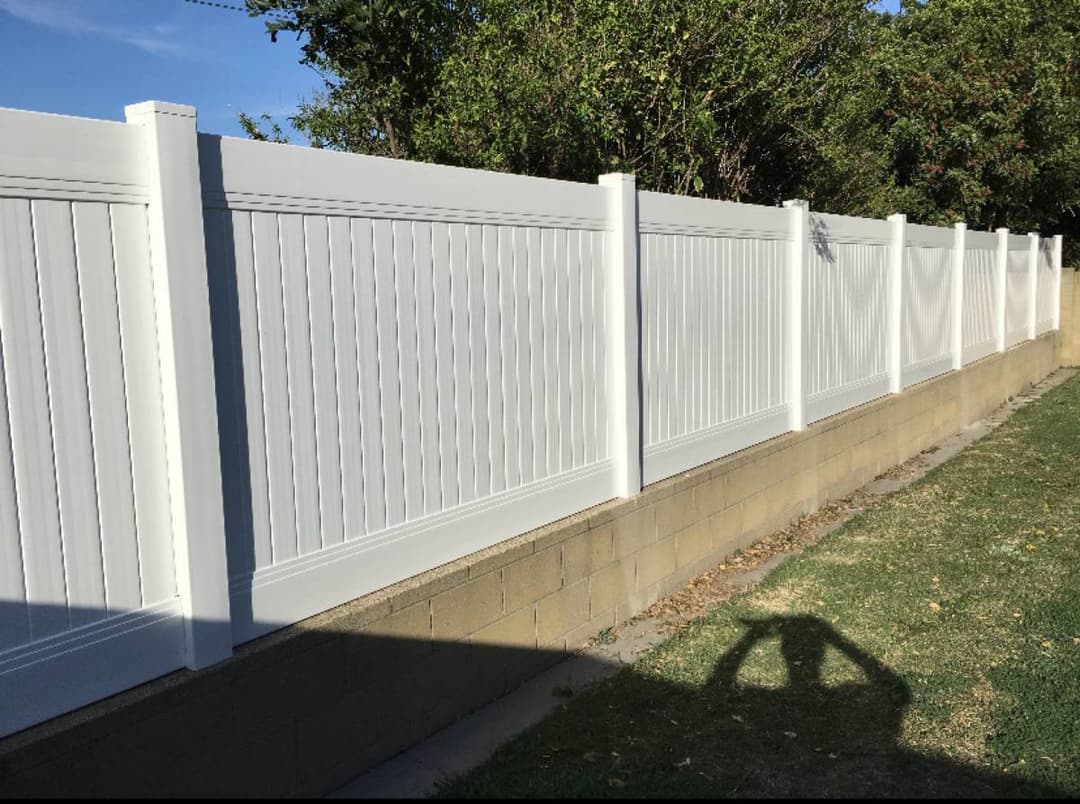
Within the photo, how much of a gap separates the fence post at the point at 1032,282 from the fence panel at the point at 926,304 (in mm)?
5359

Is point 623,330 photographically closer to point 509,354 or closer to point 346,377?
point 509,354

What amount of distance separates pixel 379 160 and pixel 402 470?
1.28m

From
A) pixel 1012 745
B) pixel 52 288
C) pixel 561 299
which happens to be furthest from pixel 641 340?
pixel 52 288

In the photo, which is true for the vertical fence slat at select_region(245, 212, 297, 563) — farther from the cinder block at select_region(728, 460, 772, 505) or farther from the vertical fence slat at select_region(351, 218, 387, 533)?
the cinder block at select_region(728, 460, 772, 505)

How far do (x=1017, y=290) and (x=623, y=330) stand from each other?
1248 centimetres

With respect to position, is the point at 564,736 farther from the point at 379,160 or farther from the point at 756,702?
the point at 379,160

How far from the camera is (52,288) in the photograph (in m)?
2.72

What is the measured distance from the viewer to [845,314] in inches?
329

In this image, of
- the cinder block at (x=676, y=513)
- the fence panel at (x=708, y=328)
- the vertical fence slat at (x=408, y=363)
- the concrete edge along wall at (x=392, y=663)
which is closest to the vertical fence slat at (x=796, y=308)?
the fence panel at (x=708, y=328)

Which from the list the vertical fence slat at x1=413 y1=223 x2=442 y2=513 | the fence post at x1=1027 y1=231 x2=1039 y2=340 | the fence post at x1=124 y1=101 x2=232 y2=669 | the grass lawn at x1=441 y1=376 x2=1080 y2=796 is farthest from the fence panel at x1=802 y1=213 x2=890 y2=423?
the fence post at x1=1027 y1=231 x2=1039 y2=340

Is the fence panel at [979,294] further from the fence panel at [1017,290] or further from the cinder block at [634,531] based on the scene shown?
the cinder block at [634,531]

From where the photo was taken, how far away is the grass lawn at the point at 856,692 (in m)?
3.58

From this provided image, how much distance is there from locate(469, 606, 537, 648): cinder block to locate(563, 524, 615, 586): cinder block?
329mm

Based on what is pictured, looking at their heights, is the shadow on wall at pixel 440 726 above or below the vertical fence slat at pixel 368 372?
below
